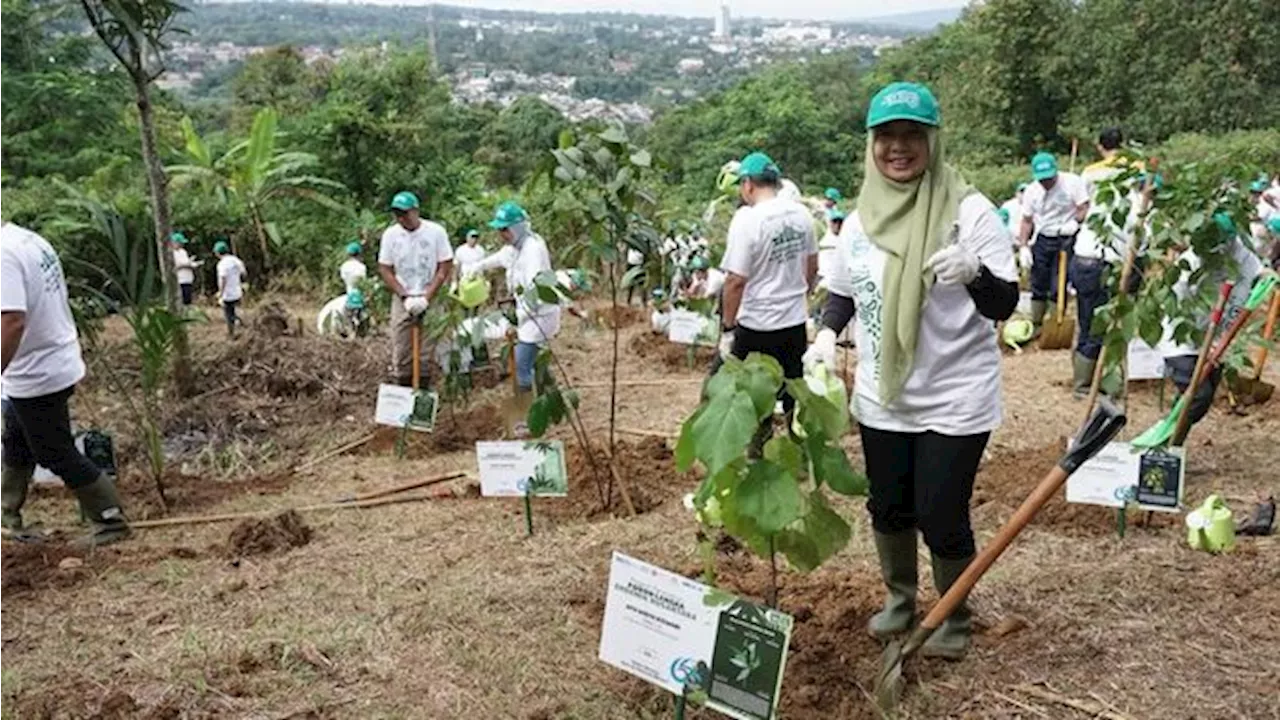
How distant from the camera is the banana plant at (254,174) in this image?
14.6m

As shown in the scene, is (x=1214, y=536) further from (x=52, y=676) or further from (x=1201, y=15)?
(x=1201, y=15)

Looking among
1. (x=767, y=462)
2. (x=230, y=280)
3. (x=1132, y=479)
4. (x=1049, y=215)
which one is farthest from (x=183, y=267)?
(x=767, y=462)

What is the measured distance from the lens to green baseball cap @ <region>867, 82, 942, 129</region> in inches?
101

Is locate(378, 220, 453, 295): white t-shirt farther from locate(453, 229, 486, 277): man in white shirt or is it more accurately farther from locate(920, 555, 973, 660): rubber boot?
locate(920, 555, 973, 660): rubber boot

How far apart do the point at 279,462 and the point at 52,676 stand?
3.05 m

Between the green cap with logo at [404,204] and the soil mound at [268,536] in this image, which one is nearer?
the soil mound at [268,536]

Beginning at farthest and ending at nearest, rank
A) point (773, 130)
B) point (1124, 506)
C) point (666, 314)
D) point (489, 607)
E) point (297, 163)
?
point (773, 130) < point (297, 163) < point (666, 314) < point (1124, 506) < point (489, 607)

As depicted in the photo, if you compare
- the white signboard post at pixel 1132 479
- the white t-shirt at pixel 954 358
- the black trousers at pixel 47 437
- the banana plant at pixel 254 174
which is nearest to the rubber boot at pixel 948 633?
the white t-shirt at pixel 954 358

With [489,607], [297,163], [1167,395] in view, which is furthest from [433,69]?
[489,607]

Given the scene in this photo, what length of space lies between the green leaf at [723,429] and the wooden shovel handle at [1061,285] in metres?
6.22

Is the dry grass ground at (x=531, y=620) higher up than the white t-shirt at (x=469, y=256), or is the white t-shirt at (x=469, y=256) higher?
the dry grass ground at (x=531, y=620)

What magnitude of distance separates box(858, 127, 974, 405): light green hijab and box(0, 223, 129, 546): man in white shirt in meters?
3.18

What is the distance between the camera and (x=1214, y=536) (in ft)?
12.2

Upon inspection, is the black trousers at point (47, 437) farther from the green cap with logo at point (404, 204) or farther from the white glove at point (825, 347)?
the white glove at point (825, 347)
